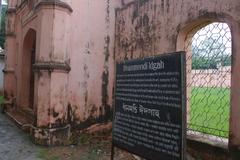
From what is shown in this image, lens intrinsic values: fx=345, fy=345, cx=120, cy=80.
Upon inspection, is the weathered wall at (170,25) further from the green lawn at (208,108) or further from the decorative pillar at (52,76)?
the decorative pillar at (52,76)

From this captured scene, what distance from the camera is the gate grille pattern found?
229 inches

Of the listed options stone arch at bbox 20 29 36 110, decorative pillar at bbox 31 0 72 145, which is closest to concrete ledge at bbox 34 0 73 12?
decorative pillar at bbox 31 0 72 145

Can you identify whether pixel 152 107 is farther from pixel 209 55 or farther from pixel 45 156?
pixel 45 156

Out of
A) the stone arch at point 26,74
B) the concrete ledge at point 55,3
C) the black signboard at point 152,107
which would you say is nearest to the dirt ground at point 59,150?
the black signboard at point 152,107

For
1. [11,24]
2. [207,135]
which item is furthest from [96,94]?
[11,24]

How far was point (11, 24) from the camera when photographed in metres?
12.8

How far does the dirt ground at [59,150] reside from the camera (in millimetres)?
6430

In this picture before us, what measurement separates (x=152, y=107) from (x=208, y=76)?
8.64 feet

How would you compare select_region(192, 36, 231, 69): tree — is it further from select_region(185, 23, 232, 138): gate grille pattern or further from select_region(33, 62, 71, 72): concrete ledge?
select_region(33, 62, 71, 72): concrete ledge

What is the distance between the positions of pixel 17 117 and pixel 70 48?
413cm

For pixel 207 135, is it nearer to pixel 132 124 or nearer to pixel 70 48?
pixel 132 124

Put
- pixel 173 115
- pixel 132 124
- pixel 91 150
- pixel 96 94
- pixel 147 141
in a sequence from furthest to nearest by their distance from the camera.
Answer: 1. pixel 96 94
2. pixel 91 150
3. pixel 132 124
4. pixel 147 141
5. pixel 173 115

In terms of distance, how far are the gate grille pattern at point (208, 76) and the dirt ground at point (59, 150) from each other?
1.56 metres

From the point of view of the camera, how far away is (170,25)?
263 inches
